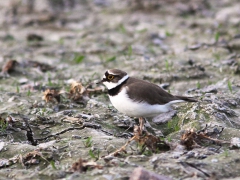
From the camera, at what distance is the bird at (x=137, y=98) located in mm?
5805

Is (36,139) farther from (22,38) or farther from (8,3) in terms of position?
(8,3)

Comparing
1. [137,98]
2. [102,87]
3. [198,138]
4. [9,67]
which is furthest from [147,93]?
[9,67]

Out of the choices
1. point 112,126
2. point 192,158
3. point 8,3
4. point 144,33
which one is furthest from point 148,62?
point 8,3

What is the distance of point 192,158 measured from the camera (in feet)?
15.8

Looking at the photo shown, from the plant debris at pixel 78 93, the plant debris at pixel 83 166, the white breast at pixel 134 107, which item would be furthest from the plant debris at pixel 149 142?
the plant debris at pixel 78 93

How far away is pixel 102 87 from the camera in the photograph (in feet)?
25.1

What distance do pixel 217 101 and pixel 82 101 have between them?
6.42ft

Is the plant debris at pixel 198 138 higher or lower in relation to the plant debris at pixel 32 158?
higher

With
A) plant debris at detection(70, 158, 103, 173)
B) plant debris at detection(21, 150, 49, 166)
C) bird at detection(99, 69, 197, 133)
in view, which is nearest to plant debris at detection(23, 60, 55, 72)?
bird at detection(99, 69, 197, 133)

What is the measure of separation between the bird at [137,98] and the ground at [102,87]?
301mm

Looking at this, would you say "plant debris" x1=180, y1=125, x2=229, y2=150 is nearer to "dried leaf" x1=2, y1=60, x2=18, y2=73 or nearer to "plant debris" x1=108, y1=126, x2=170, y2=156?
"plant debris" x1=108, y1=126, x2=170, y2=156

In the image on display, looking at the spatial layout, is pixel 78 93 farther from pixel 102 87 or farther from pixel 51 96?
pixel 102 87

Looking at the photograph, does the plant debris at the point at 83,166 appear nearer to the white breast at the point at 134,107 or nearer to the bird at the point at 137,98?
the bird at the point at 137,98

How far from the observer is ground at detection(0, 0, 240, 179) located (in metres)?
4.84
